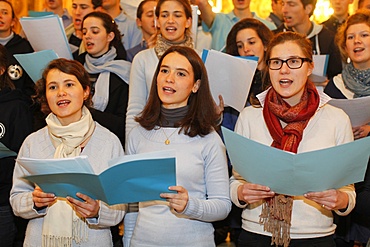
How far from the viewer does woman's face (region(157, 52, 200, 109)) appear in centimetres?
302

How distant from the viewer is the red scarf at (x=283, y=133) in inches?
106

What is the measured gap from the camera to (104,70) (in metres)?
4.05

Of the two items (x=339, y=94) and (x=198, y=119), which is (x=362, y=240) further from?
(x=198, y=119)

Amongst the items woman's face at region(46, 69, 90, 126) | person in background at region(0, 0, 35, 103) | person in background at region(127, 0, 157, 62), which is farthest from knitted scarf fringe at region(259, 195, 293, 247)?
Answer: person in background at region(127, 0, 157, 62)

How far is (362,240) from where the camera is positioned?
332 cm

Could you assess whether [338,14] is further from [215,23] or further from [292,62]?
[292,62]

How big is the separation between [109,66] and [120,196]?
1.62m

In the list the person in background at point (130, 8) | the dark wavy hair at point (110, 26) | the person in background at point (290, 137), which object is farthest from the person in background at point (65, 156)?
the person in background at point (130, 8)

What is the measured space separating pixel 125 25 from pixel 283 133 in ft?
8.98

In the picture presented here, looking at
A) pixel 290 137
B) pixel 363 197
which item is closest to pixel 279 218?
pixel 290 137

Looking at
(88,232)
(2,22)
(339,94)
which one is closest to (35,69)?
(2,22)

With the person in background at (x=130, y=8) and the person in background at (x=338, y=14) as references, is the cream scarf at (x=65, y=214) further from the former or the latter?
the person in background at (x=338, y=14)

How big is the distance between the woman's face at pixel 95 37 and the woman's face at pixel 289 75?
1.63 metres

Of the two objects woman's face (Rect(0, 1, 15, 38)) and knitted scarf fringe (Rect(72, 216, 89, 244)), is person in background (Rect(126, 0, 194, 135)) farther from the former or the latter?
woman's face (Rect(0, 1, 15, 38))
